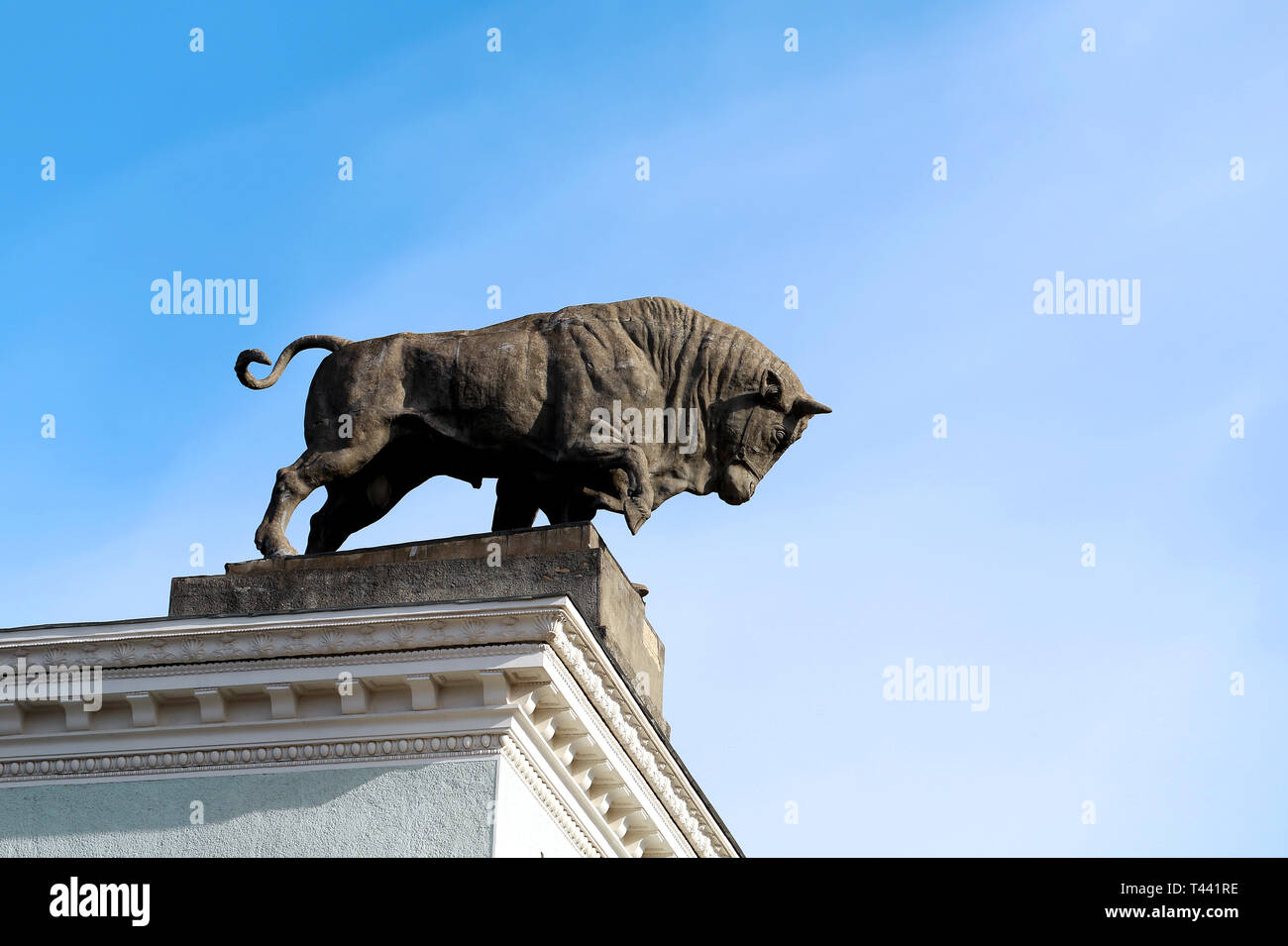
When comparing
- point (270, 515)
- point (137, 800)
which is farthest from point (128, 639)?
point (270, 515)

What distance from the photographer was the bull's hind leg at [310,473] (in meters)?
18.3

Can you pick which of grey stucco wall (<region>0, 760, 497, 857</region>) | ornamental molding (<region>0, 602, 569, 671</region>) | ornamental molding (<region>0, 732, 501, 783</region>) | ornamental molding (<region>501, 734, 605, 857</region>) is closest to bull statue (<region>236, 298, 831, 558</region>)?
ornamental molding (<region>0, 602, 569, 671</region>)

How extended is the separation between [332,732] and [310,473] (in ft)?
11.7

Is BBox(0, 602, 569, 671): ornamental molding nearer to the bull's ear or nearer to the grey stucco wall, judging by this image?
the grey stucco wall

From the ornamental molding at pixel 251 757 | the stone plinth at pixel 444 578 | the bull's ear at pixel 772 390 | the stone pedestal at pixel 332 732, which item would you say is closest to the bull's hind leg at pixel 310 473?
Answer: the stone plinth at pixel 444 578

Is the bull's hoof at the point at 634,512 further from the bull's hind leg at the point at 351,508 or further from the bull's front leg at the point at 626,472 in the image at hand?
the bull's hind leg at the point at 351,508

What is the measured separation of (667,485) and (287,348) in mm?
4117

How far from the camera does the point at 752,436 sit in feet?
62.6

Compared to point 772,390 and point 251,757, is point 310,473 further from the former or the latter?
point 772,390

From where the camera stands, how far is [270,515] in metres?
18.3

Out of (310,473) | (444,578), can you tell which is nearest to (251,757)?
(444,578)

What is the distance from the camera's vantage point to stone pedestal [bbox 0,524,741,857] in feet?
50.1
